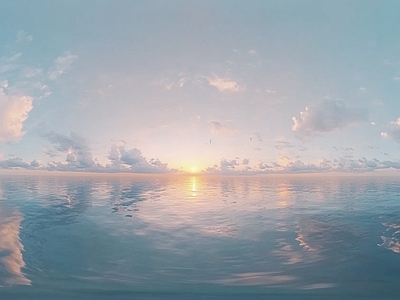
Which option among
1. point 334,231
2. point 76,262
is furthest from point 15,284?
point 334,231

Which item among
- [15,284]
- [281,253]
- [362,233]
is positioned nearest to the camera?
[15,284]

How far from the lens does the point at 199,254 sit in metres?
13.5

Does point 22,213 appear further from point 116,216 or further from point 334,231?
point 334,231

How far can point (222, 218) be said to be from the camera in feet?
70.6

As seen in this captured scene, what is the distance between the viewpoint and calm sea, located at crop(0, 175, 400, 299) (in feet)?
31.0

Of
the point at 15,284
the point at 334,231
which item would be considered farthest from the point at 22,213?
the point at 334,231

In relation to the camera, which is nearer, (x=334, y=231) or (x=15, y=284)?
(x=15, y=284)

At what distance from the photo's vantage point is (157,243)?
1508 centimetres

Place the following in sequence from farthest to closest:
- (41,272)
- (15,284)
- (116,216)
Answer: (116,216), (41,272), (15,284)

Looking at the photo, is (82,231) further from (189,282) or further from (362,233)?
(362,233)

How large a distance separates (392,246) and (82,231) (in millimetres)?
16734

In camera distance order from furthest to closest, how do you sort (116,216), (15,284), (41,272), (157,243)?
1. (116,216)
2. (157,243)
3. (41,272)
4. (15,284)

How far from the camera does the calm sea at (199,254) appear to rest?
944 centimetres

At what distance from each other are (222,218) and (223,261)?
9020 mm
